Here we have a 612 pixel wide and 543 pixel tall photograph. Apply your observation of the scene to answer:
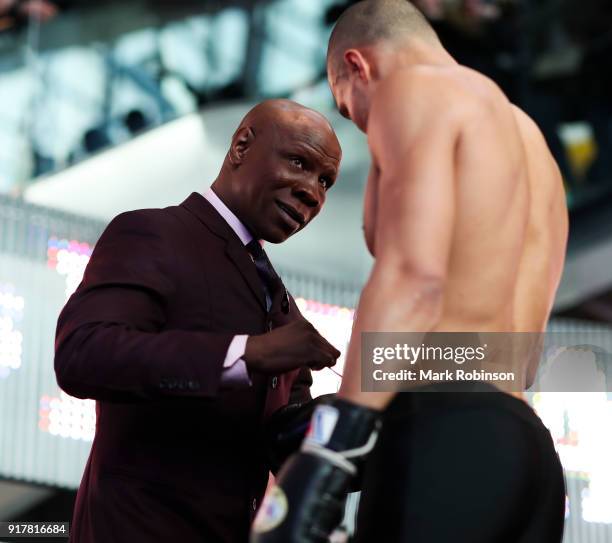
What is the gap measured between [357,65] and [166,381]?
0.77m

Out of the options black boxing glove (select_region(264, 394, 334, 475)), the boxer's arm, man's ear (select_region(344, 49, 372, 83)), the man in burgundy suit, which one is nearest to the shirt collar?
the man in burgundy suit

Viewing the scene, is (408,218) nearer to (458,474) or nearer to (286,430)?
(458,474)

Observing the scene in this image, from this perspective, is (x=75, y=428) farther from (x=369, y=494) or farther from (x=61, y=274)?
(x=369, y=494)

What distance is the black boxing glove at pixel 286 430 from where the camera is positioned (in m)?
2.44

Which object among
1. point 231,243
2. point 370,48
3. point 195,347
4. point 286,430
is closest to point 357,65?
point 370,48

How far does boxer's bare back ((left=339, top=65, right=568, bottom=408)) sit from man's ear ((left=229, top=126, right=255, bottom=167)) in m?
0.71

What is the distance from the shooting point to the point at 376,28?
2268 millimetres

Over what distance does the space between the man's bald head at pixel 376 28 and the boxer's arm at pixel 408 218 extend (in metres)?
0.27

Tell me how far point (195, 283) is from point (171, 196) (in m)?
5.85

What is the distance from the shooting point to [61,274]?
614cm

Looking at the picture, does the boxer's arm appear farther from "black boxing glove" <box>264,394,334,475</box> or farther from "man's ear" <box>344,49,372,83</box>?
"black boxing glove" <box>264,394,334,475</box>

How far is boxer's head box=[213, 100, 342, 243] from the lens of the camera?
8.64 ft

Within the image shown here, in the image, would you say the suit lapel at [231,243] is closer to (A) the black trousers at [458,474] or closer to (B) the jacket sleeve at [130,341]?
(B) the jacket sleeve at [130,341]

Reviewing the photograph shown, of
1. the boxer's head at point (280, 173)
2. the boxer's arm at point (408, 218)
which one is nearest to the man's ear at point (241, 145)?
the boxer's head at point (280, 173)
